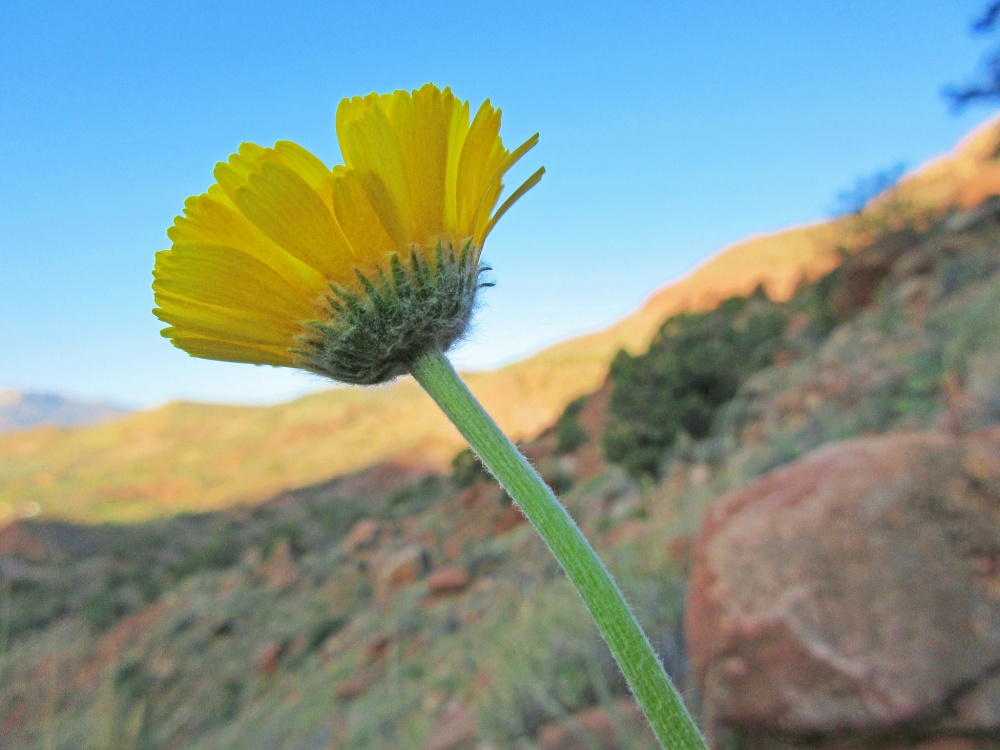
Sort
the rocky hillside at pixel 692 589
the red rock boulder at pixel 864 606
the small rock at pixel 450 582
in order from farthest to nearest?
1. the small rock at pixel 450 582
2. the rocky hillside at pixel 692 589
3. the red rock boulder at pixel 864 606

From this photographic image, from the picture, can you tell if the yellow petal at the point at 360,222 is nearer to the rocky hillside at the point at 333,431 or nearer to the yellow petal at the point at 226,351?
the yellow petal at the point at 226,351

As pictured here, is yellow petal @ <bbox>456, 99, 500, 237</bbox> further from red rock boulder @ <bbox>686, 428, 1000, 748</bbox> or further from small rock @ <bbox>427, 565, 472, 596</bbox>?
small rock @ <bbox>427, 565, 472, 596</bbox>

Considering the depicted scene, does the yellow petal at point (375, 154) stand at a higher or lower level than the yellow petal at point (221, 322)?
higher

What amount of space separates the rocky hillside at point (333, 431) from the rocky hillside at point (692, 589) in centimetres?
1160

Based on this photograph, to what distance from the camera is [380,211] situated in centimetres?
90

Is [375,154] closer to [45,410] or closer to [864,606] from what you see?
[864,606]

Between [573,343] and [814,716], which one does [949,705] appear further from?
[573,343]

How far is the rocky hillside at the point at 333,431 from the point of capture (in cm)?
2969

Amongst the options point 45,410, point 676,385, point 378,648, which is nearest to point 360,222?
point 378,648

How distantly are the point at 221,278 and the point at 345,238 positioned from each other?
18 cm

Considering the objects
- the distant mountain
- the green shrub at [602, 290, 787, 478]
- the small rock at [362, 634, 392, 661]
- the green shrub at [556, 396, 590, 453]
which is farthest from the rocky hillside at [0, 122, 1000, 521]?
the distant mountain

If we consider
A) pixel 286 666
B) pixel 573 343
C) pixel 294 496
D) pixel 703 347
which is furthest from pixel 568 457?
pixel 573 343

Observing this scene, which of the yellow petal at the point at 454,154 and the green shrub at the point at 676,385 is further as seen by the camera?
the green shrub at the point at 676,385

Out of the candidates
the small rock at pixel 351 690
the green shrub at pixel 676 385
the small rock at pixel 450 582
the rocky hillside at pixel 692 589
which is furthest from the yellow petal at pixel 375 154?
the small rock at pixel 450 582
